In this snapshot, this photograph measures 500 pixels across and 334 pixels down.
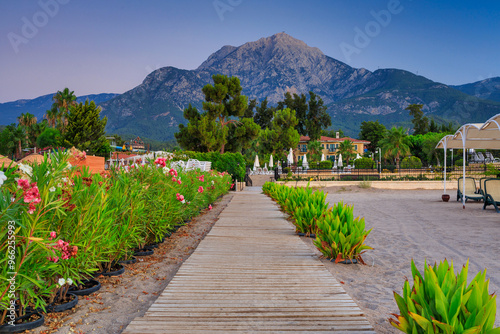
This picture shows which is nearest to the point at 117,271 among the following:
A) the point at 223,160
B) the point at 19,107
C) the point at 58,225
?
the point at 58,225

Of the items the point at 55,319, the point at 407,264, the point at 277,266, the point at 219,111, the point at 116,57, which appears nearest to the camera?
the point at 55,319

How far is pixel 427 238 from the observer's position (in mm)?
6051

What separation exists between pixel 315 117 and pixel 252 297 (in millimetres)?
61465

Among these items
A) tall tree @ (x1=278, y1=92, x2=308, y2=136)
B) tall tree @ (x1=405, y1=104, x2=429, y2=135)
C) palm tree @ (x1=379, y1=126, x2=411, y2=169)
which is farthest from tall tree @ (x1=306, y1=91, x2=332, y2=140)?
tall tree @ (x1=405, y1=104, x2=429, y2=135)

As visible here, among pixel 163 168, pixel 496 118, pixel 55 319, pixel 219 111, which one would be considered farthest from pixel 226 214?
pixel 219 111

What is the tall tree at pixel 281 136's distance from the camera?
1833 inches

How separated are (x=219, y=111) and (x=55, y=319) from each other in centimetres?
2885

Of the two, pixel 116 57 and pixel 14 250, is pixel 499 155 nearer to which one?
pixel 116 57

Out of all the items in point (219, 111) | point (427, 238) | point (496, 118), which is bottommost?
point (427, 238)

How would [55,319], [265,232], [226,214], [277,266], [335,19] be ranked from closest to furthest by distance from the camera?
[55,319] → [277,266] → [265,232] → [226,214] → [335,19]

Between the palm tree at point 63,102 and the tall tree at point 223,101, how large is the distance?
2995 centimetres

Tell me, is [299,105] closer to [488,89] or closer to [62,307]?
[62,307]

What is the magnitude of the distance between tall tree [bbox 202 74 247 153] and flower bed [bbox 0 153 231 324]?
1017 inches

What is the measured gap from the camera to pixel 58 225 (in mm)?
2725
